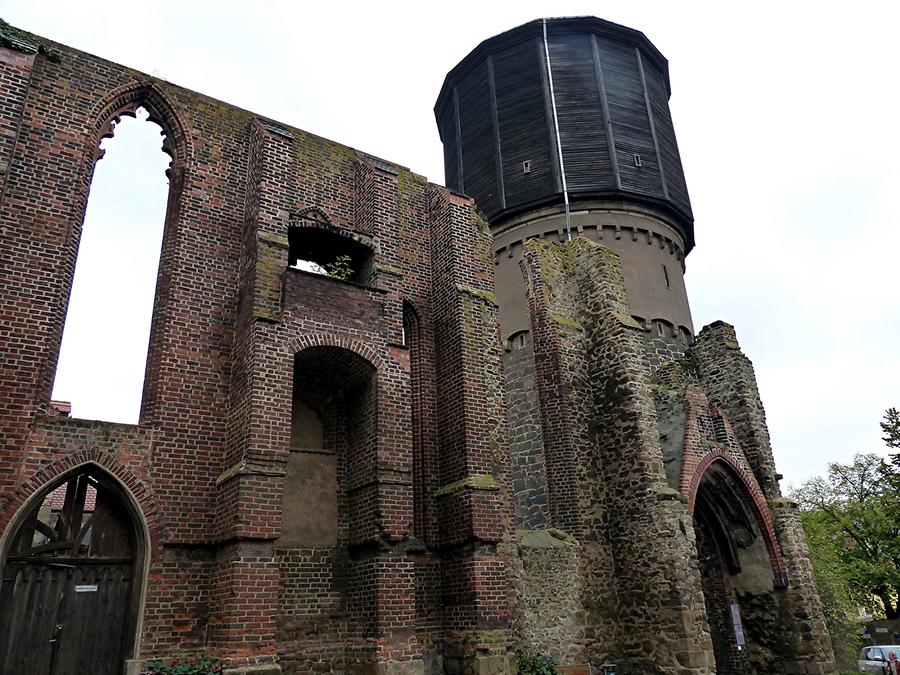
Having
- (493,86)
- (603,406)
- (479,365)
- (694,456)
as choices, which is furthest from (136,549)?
(493,86)

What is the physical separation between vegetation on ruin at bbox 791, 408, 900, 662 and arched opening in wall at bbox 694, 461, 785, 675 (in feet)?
26.4

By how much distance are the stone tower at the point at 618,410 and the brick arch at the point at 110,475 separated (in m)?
6.11

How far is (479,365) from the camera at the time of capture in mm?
12164

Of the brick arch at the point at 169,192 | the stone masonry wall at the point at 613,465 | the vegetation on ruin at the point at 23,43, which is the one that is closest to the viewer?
the brick arch at the point at 169,192

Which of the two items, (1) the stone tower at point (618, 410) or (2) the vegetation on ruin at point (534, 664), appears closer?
(2) the vegetation on ruin at point (534, 664)

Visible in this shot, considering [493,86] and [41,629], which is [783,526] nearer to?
[41,629]

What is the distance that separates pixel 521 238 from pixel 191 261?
40.5 feet

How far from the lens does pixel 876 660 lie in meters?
22.5

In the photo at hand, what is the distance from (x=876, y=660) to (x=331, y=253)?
75.7ft

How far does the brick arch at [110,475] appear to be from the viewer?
8289 mm

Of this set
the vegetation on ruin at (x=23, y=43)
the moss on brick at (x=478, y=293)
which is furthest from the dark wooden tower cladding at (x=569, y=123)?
the vegetation on ruin at (x=23, y=43)

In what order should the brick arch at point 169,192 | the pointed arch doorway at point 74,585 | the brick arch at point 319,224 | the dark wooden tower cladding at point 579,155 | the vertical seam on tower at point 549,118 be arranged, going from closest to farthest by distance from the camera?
1. the pointed arch doorway at point 74,585
2. the brick arch at point 169,192
3. the brick arch at point 319,224
4. the dark wooden tower cladding at point 579,155
5. the vertical seam on tower at point 549,118

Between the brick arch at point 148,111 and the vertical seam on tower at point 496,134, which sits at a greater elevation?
the vertical seam on tower at point 496,134

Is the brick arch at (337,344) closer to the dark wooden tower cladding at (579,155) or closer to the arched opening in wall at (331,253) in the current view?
the arched opening in wall at (331,253)
